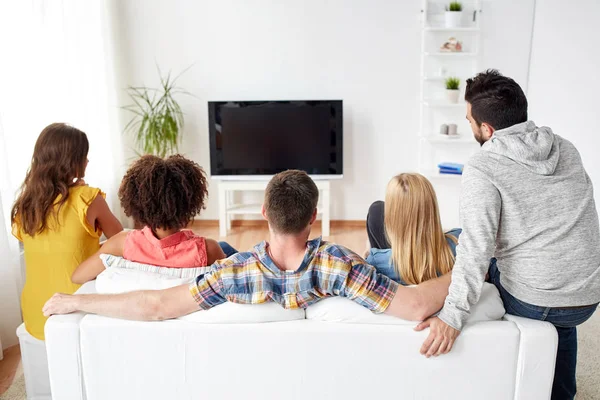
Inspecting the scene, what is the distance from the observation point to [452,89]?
4.96 metres

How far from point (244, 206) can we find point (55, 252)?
3.10 meters

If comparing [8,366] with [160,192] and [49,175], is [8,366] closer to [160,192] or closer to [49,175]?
[49,175]

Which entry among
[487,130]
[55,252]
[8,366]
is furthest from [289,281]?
[8,366]

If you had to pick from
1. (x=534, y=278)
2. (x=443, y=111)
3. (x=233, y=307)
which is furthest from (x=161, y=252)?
(x=443, y=111)

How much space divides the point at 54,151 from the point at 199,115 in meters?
3.07

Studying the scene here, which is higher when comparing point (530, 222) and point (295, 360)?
point (530, 222)

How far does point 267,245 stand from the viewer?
67.7 inches

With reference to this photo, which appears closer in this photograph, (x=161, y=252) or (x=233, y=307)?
(x=233, y=307)

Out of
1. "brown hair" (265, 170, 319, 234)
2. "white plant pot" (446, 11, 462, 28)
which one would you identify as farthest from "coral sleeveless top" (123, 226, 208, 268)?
"white plant pot" (446, 11, 462, 28)

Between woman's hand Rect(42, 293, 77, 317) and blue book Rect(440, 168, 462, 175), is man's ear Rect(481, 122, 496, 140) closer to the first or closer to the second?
woman's hand Rect(42, 293, 77, 317)

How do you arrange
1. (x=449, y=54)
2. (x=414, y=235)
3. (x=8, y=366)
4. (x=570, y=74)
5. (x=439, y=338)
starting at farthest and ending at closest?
(x=449, y=54) → (x=570, y=74) → (x=8, y=366) → (x=414, y=235) → (x=439, y=338)

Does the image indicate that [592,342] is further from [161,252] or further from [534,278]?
[161,252]

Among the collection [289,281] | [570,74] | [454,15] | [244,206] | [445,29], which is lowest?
[244,206]

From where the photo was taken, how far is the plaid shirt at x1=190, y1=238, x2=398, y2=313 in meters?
1.65
